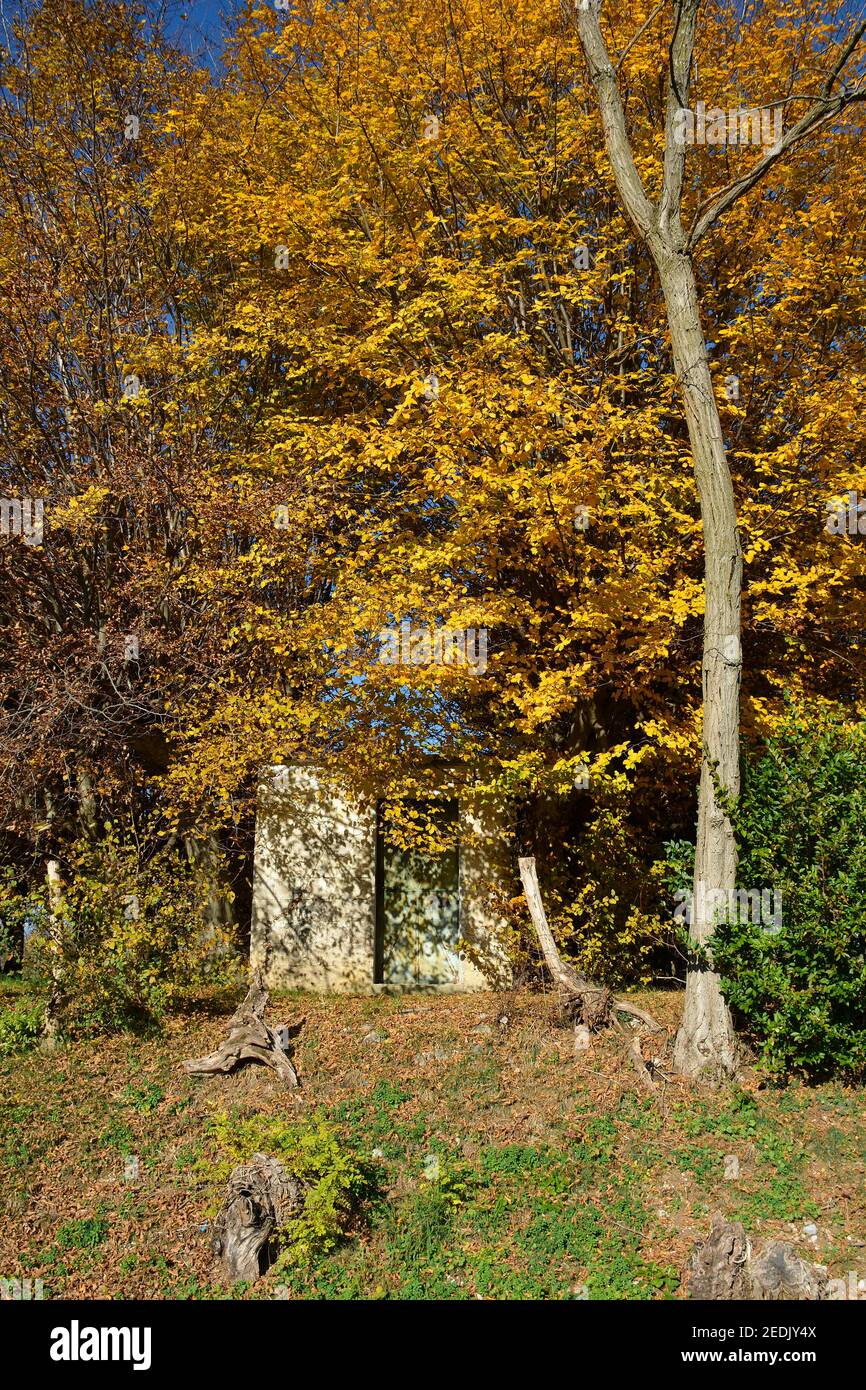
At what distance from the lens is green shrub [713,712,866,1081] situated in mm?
8188

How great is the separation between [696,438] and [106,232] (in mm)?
8247

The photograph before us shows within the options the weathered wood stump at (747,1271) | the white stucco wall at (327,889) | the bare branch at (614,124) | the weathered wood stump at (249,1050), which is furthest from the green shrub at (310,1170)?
the bare branch at (614,124)

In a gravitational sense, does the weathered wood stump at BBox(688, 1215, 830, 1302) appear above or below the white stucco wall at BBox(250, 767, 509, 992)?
below

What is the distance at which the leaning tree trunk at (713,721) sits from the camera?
28.8 feet

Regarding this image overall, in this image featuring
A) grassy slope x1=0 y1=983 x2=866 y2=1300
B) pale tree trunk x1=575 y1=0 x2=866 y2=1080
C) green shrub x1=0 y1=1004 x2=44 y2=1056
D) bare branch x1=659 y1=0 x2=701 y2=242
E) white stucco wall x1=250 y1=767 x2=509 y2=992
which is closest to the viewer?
grassy slope x1=0 y1=983 x2=866 y2=1300

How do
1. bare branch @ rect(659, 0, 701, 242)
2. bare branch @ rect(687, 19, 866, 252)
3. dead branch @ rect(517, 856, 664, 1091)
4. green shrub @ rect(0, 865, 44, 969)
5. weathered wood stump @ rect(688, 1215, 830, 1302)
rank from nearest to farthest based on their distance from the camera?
weathered wood stump @ rect(688, 1215, 830, 1302) → bare branch @ rect(687, 19, 866, 252) → bare branch @ rect(659, 0, 701, 242) → dead branch @ rect(517, 856, 664, 1091) → green shrub @ rect(0, 865, 44, 969)

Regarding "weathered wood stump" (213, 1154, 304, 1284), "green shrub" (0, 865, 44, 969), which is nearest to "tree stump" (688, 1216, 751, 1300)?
"weathered wood stump" (213, 1154, 304, 1284)

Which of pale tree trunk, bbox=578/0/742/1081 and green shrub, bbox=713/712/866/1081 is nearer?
green shrub, bbox=713/712/866/1081

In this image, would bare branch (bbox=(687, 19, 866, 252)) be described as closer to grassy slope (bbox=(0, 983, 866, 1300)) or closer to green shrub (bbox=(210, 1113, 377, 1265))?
grassy slope (bbox=(0, 983, 866, 1300))

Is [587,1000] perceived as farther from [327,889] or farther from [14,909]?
[14,909]

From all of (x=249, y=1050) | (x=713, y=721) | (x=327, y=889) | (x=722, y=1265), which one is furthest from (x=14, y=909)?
(x=722, y=1265)

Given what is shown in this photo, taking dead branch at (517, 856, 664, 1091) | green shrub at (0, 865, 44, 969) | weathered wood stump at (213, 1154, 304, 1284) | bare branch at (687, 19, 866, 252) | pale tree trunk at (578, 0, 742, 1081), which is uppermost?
bare branch at (687, 19, 866, 252)

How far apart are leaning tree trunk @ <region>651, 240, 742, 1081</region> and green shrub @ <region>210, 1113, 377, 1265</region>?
10.1ft

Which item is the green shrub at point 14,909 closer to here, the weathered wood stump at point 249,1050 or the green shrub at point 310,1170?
the weathered wood stump at point 249,1050
